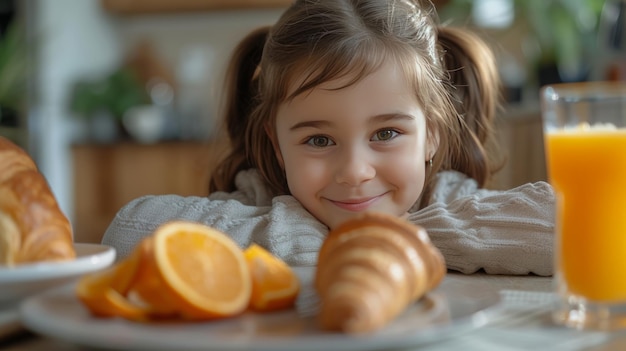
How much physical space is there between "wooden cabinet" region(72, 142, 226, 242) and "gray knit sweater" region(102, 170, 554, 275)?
3.51m

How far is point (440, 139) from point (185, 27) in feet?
13.6

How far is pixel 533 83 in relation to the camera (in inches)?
160

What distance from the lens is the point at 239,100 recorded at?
1630 mm

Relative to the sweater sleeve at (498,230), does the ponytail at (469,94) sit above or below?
above

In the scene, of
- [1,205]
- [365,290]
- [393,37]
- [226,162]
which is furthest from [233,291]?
[226,162]

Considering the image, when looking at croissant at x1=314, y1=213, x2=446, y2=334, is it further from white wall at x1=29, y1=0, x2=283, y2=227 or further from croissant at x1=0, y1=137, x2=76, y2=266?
white wall at x1=29, y1=0, x2=283, y2=227

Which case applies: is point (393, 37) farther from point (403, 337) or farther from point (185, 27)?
point (185, 27)

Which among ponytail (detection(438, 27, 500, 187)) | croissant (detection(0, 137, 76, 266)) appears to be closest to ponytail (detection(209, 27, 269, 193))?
ponytail (detection(438, 27, 500, 187))

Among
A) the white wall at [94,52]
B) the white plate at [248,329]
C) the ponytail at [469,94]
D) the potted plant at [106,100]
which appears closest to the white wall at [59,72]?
the white wall at [94,52]

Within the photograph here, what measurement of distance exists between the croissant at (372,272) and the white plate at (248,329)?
0.04 ft

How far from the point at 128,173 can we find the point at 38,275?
4302 millimetres

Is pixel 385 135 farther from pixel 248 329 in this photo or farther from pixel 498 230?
pixel 248 329

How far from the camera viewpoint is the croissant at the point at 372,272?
574 mm

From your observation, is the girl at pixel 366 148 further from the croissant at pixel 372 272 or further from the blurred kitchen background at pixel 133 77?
the blurred kitchen background at pixel 133 77
